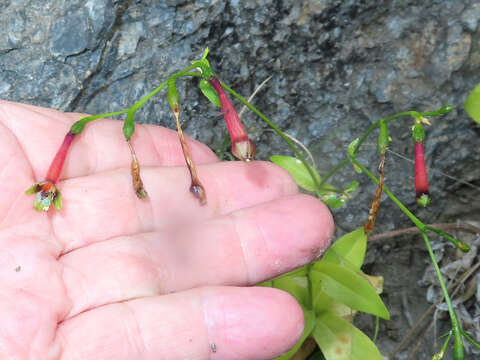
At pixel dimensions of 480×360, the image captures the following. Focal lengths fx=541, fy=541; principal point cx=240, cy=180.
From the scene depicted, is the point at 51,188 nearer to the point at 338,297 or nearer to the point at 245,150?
the point at 245,150

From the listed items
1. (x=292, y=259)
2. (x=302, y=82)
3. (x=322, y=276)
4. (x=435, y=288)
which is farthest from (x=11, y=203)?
(x=435, y=288)

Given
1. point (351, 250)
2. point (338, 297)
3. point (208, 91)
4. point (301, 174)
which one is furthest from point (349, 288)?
point (208, 91)

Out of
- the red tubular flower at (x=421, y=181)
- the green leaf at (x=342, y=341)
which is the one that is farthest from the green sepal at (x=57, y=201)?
the red tubular flower at (x=421, y=181)

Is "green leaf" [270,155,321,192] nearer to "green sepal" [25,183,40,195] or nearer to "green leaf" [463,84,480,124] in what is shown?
"green leaf" [463,84,480,124]

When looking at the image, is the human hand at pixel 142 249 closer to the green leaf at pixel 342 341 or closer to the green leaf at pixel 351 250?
the green leaf at pixel 351 250

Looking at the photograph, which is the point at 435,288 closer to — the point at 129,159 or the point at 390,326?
the point at 390,326
